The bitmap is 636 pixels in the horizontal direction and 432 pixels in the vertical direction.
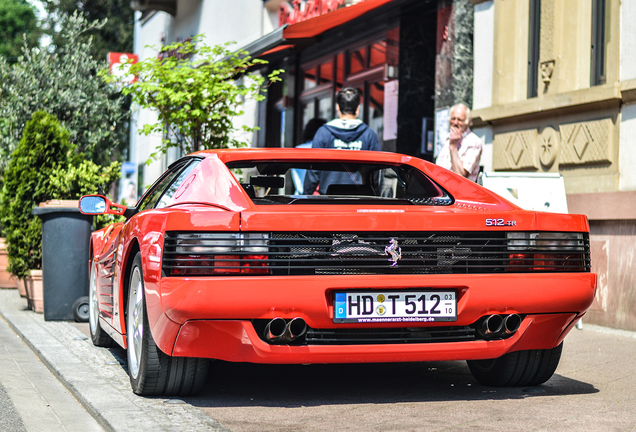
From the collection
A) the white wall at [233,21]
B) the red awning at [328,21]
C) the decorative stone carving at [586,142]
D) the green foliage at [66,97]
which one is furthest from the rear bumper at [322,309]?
the white wall at [233,21]

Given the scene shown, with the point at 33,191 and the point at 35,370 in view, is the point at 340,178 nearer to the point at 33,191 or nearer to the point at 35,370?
the point at 35,370

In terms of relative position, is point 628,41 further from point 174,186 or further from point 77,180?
point 77,180

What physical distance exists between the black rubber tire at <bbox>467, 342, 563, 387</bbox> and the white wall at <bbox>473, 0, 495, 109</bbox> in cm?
566

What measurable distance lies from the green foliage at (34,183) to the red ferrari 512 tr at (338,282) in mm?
5176

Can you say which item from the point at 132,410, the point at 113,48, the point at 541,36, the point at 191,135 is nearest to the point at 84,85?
the point at 191,135

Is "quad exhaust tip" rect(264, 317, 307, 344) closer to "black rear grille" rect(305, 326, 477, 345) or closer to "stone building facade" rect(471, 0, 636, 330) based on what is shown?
"black rear grille" rect(305, 326, 477, 345)

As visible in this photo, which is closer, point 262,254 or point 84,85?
point 262,254

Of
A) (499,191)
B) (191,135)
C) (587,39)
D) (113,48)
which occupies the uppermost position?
(113,48)

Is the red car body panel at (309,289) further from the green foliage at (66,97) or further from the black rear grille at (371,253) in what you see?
the green foliage at (66,97)

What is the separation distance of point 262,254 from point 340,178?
3.47 meters

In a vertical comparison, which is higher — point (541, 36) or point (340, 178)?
point (541, 36)

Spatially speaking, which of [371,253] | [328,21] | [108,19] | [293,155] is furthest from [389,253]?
[108,19]

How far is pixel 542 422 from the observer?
4176mm

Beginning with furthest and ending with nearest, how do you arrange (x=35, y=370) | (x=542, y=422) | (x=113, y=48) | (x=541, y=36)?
(x=113, y=48), (x=541, y=36), (x=35, y=370), (x=542, y=422)
